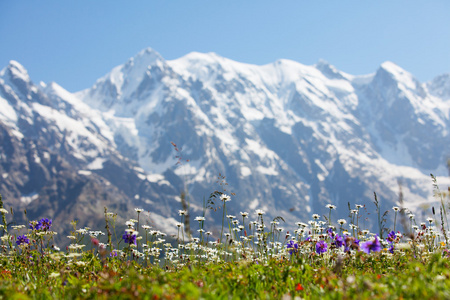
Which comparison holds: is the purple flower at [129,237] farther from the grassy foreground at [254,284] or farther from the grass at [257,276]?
the grassy foreground at [254,284]

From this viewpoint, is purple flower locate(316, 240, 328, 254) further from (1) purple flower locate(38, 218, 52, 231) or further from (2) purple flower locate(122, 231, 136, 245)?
(1) purple flower locate(38, 218, 52, 231)

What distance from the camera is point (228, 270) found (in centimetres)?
609

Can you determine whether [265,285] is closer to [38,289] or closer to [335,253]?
[335,253]

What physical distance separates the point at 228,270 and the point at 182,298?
2.73 metres

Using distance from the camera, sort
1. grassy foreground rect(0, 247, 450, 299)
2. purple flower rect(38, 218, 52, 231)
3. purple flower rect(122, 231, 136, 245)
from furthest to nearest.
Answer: purple flower rect(38, 218, 52, 231) < purple flower rect(122, 231, 136, 245) < grassy foreground rect(0, 247, 450, 299)

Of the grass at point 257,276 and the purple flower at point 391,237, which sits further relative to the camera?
the purple flower at point 391,237

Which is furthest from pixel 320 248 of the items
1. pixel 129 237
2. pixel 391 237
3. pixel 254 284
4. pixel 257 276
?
pixel 129 237

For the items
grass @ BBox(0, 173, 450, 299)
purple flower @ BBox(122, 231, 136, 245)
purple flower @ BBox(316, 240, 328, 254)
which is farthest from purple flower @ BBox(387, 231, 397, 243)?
purple flower @ BBox(122, 231, 136, 245)

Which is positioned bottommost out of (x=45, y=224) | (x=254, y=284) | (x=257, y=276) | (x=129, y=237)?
(x=254, y=284)

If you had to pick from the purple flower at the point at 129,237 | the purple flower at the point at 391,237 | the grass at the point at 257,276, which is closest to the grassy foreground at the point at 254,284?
the grass at the point at 257,276

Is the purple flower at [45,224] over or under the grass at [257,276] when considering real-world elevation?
over

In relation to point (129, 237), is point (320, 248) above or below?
above

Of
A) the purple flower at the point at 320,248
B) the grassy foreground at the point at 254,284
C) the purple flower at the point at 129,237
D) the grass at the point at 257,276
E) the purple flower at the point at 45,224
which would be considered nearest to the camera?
the grassy foreground at the point at 254,284

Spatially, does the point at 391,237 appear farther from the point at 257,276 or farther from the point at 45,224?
the point at 45,224
